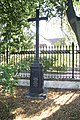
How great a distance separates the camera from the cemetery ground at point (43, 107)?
7566 millimetres

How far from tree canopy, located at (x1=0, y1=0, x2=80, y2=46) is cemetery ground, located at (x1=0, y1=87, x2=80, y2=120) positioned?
2.13 meters

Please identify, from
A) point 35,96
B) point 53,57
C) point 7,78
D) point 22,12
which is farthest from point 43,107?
→ point 53,57

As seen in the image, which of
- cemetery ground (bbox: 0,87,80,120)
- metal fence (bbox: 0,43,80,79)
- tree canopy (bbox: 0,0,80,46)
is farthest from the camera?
metal fence (bbox: 0,43,80,79)

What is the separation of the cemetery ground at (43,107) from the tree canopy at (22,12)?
213 centimetres

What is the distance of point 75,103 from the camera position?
29.4 ft

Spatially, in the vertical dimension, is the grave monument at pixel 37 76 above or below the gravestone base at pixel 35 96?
above

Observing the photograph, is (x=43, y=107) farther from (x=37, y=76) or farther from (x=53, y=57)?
(x=53, y=57)

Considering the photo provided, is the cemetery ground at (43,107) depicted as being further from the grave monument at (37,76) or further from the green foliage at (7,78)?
the green foliage at (7,78)

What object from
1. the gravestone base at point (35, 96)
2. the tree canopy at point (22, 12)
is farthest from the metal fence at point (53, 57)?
the tree canopy at point (22, 12)

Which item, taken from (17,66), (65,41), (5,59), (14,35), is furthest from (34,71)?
(65,41)

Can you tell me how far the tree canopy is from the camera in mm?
7688

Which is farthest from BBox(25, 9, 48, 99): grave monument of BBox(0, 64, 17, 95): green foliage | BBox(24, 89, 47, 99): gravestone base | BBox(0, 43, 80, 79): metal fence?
BBox(0, 64, 17, 95): green foliage

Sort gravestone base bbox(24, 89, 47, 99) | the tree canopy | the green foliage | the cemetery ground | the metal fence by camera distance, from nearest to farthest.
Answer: the green foliage
the cemetery ground
the tree canopy
gravestone base bbox(24, 89, 47, 99)
the metal fence

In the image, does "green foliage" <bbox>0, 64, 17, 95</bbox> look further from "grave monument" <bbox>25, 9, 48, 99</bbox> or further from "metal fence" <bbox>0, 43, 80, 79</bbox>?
"metal fence" <bbox>0, 43, 80, 79</bbox>
